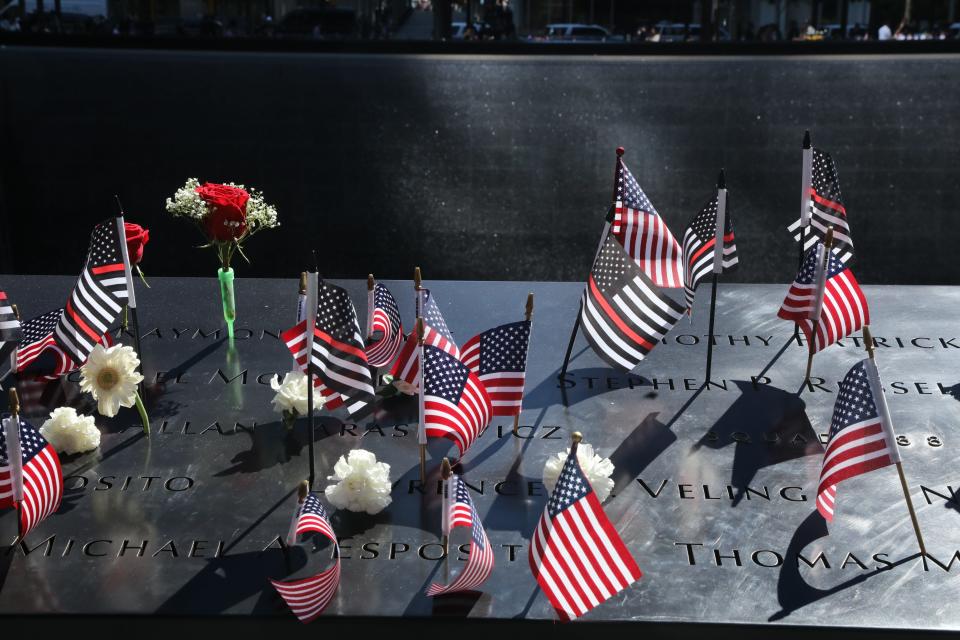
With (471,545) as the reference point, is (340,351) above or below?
above

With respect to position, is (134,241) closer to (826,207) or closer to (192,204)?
(192,204)

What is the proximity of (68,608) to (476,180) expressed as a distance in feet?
36.2

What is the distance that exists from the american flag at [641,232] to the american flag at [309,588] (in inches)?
127

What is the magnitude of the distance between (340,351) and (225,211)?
2039 mm

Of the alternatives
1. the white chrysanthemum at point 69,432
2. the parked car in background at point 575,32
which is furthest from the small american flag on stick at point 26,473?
the parked car in background at point 575,32

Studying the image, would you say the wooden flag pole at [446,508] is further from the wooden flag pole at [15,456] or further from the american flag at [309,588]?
the wooden flag pole at [15,456]

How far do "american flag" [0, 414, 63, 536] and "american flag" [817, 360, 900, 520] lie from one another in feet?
12.5

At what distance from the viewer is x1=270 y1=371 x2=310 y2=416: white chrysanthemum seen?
673cm

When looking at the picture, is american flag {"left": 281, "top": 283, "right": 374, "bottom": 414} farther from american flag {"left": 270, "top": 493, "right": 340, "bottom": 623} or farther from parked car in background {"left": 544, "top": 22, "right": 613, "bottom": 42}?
parked car in background {"left": 544, "top": 22, "right": 613, "bottom": 42}

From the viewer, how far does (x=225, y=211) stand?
25.1 ft

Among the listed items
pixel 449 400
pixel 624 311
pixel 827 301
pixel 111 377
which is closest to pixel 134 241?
pixel 111 377

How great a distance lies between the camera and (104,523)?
5664 millimetres

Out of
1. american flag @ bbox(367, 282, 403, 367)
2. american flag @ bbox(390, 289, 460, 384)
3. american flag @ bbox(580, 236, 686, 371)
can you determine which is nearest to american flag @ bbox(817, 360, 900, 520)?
american flag @ bbox(580, 236, 686, 371)

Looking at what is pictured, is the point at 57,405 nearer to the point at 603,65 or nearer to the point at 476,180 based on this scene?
the point at 476,180
